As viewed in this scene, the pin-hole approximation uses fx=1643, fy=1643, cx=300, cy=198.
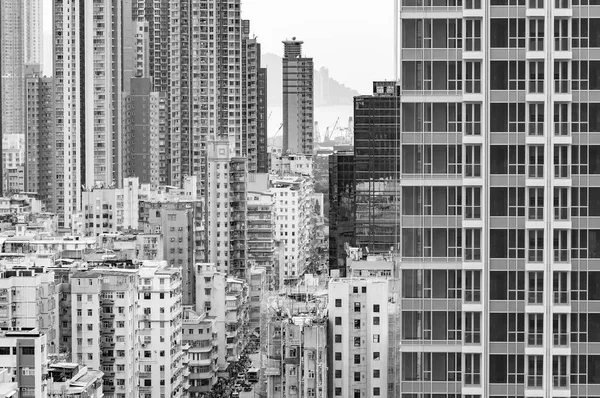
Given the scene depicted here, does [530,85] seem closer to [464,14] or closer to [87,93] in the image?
[464,14]

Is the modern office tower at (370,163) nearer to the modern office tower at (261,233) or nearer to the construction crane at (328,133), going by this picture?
the modern office tower at (261,233)

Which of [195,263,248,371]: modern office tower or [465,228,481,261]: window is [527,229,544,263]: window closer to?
[465,228,481,261]: window

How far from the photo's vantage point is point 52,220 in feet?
347

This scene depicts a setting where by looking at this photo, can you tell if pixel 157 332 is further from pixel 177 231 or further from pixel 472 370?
pixel 472 370

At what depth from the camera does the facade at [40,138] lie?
141250mm

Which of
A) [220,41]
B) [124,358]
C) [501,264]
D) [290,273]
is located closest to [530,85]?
[501,264]

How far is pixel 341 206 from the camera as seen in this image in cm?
9338

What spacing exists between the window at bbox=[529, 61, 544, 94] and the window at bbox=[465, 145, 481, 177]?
123cm

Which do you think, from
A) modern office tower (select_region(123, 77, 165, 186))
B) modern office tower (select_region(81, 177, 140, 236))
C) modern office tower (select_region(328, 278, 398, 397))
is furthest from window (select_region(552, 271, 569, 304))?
modern office tower (select_region(123, 77, 165, 186))

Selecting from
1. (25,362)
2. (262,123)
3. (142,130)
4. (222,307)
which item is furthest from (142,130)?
(25,362)

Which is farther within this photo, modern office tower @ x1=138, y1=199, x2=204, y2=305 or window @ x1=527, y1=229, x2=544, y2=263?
modern office tower @ x1=138, y1=199, x2=204, y2=305

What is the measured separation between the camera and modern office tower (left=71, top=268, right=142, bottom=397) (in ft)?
191

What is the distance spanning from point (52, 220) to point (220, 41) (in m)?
37.7

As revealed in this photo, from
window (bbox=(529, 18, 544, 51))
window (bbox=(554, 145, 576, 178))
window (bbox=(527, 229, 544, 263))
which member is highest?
window (bbox=(529, 18, 544, 51))
